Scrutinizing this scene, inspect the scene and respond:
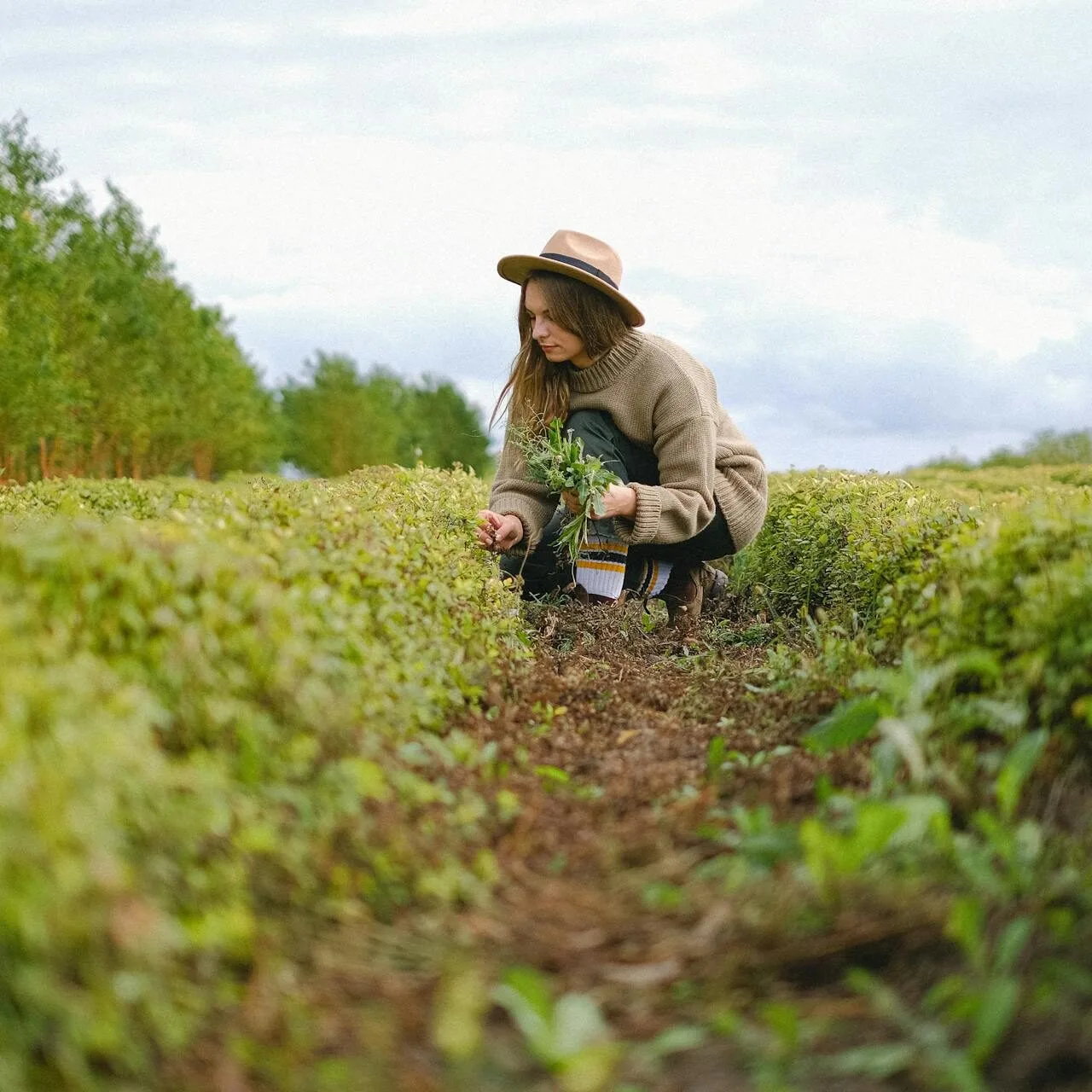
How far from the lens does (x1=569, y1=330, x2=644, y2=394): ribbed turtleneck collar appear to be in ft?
17.8

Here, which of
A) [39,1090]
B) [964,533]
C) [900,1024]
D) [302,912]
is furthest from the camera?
[964,533]

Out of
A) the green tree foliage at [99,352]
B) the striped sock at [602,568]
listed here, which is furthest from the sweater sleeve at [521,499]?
the green tree foliage at [99,352]

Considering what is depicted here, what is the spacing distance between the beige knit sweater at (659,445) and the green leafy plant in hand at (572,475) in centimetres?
22

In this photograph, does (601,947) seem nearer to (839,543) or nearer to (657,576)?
(657,576)

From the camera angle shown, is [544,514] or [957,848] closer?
[957,848]

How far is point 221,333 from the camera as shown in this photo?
3566 centimetres

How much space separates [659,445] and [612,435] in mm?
244

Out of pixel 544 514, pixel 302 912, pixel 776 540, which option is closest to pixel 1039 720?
pixel 302 912

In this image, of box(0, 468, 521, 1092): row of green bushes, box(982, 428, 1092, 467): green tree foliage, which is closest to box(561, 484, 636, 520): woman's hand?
box(0, 468, 521, 1092): row of green bushes

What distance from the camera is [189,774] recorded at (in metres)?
1.92

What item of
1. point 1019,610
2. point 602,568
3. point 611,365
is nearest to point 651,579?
point 602,568

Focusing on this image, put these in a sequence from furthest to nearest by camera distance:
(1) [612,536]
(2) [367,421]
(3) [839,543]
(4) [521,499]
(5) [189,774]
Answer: (2) [367,421] → (3) [839,543] → (4) [521,499] → (1) [612,536] → (5) [189,774]

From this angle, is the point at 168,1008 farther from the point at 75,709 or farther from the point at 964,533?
the point at 964,533

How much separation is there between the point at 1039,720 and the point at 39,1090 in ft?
7.40
